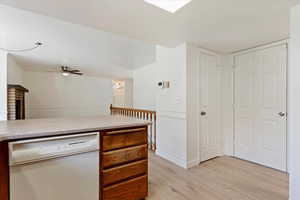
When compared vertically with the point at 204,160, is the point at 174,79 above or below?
above

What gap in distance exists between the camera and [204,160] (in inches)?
115

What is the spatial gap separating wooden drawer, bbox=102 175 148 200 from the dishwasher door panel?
12 cm

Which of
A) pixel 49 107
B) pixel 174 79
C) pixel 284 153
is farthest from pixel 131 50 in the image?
pixel 49 107

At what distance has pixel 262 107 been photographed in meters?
2.75

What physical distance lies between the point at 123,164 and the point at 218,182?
1461 mm

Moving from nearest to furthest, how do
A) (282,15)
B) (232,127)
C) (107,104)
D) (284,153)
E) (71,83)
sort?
(282,15) < (284,153) < (232,127) < (71,83) < (107,104)

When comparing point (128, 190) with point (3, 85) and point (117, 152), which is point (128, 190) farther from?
point (3, 85)

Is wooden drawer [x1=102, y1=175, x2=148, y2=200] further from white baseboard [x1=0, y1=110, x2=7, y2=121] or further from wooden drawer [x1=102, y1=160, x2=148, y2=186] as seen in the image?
white baseboard [x1=0, y1=110, x2=7, y2=121]

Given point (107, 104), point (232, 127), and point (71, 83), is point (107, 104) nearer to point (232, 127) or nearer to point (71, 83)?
point (71, 83)

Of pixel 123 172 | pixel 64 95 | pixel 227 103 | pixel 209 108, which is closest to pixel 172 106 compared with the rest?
pixel 209 108

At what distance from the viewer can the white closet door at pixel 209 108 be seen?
290cm

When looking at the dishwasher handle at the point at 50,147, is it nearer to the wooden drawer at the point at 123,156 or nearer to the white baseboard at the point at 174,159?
the wooden drawer at the point at 123,156

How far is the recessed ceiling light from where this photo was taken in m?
1.58
